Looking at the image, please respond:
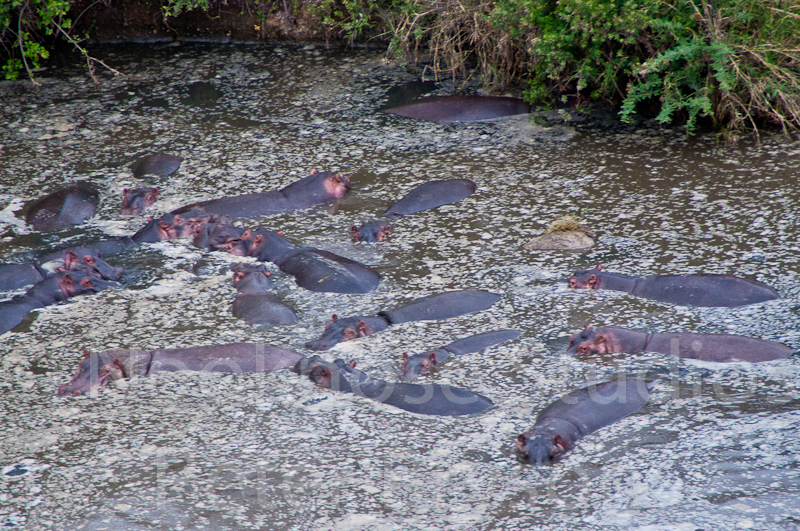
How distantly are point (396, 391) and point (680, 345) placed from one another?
1.43 metres

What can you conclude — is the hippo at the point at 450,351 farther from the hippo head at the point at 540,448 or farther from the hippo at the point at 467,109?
the hippo at the point at 467,109

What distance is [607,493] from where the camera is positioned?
319 centimetres

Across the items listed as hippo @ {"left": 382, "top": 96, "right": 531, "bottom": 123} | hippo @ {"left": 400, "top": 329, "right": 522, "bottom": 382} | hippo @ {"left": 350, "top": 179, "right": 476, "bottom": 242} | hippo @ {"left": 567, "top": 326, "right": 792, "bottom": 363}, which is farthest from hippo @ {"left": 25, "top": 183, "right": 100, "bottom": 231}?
hippo @ {"left": 567, "top": 326, "right": 792, "bottom": 363}

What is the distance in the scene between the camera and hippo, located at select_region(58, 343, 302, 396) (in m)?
4.13

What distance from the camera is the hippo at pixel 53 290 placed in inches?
185

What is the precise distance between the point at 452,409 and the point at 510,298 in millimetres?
1063

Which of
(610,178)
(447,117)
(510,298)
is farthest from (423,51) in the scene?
(510,298)

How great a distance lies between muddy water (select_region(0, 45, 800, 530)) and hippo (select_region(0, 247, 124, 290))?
0.15m

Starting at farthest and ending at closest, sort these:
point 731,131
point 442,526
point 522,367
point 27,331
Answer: point 731,131 → point 27,331 → point 522,367 → point 442,526

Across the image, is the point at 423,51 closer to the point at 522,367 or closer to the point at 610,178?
the point at 610,178

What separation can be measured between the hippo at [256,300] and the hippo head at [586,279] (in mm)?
1585

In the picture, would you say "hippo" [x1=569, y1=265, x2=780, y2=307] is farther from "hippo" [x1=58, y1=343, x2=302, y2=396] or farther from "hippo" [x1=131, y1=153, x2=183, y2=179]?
"hippo" [x1=131, y1=153, x2=183, y2=179]

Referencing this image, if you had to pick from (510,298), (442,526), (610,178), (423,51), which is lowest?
(442,526)

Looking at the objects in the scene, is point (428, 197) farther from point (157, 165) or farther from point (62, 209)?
point (62, 209)
